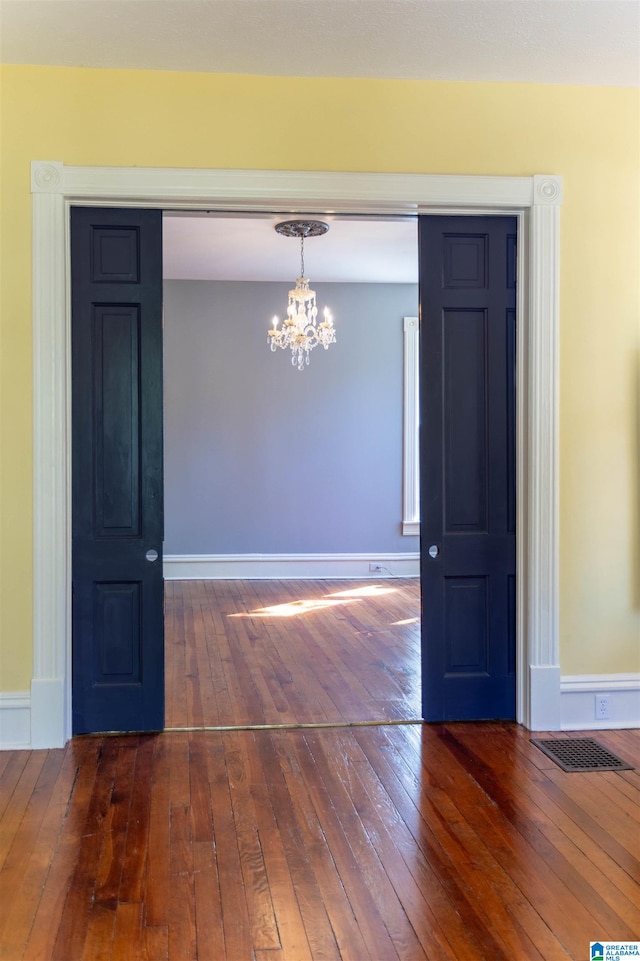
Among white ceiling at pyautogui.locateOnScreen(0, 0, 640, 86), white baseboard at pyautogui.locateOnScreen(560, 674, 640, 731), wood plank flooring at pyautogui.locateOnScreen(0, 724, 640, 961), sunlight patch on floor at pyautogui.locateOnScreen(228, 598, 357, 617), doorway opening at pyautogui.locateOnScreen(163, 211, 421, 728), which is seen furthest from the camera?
doorway opening at pyautogui.locateOnScreen(163, 211, 421, 728)

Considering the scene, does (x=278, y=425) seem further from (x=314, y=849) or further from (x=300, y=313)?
(x=314, y=849)

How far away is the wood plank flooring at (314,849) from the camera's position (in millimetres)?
2420

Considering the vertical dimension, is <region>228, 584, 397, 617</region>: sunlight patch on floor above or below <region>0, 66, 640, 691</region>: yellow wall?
below

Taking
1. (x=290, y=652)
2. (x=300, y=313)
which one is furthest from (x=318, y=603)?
(x=300, y=313)

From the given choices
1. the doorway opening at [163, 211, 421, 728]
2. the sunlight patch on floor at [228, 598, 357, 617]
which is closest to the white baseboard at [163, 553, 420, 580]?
the doorway opening at [163, 211, 421, 728]

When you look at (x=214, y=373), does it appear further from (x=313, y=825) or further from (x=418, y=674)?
(x=313, y=825)

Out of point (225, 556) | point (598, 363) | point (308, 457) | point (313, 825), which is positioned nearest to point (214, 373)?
point (308, 457)

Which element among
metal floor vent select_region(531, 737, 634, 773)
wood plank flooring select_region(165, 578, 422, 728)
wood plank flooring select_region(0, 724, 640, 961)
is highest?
wood plank flooring select_region(165, 578, 422, 728)

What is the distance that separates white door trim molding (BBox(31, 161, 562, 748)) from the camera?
3.92 meters

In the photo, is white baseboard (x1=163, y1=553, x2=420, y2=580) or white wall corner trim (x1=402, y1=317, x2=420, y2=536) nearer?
white baseboard (x1=163, y1=553, x2=420, y2=580)

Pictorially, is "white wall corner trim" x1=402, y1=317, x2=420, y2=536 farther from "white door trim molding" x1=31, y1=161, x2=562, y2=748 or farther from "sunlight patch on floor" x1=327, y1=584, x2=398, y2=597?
"white door trim molding" x1=31, y1=161, x2=562, y2=748

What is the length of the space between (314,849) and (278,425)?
627 cm

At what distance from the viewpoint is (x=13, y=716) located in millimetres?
3918

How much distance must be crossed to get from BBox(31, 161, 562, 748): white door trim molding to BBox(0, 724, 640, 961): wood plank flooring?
391mm
